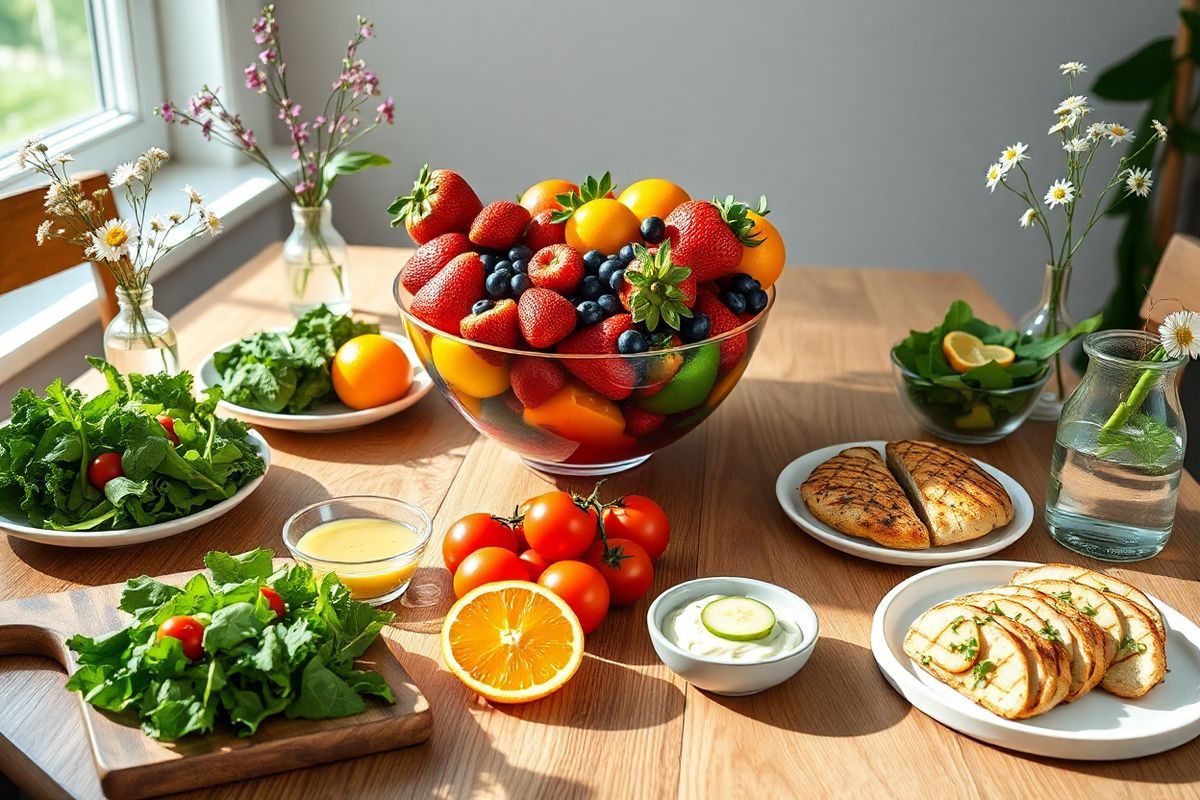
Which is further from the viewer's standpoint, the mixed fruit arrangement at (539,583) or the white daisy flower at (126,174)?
the white daisy flower at (126,174)

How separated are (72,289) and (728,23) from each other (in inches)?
72.3

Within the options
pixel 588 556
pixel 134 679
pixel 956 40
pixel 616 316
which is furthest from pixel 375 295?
pixel 956 40

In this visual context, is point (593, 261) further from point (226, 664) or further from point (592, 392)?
point (226, 664)

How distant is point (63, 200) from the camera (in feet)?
4.27

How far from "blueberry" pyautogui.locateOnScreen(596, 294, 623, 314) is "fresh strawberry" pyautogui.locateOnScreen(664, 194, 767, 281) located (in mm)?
88

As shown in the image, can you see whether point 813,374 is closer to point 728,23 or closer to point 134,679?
point 134,679

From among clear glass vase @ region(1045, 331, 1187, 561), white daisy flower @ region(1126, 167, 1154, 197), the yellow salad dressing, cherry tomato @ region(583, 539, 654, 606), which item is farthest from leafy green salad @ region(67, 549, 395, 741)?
white daisy flower @ region(1126, 167, 1154, 197)

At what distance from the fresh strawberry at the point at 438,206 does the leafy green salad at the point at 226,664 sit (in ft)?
1.73

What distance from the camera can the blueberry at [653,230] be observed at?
4.04 feet

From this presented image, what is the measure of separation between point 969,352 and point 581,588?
749 mm

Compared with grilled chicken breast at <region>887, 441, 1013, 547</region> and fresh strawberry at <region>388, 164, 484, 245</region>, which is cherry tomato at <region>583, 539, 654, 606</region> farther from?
fresh strawberry at <region>388, 164, 484, 245</region>

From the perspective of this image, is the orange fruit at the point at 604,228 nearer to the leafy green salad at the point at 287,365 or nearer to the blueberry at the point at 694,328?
the blueberry at the point at 694,328

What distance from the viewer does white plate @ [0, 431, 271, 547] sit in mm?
1122

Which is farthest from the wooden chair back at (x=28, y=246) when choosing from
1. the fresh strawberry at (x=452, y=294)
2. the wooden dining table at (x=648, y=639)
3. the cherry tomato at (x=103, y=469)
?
the fresh strawberry at (x=452, y=294)
